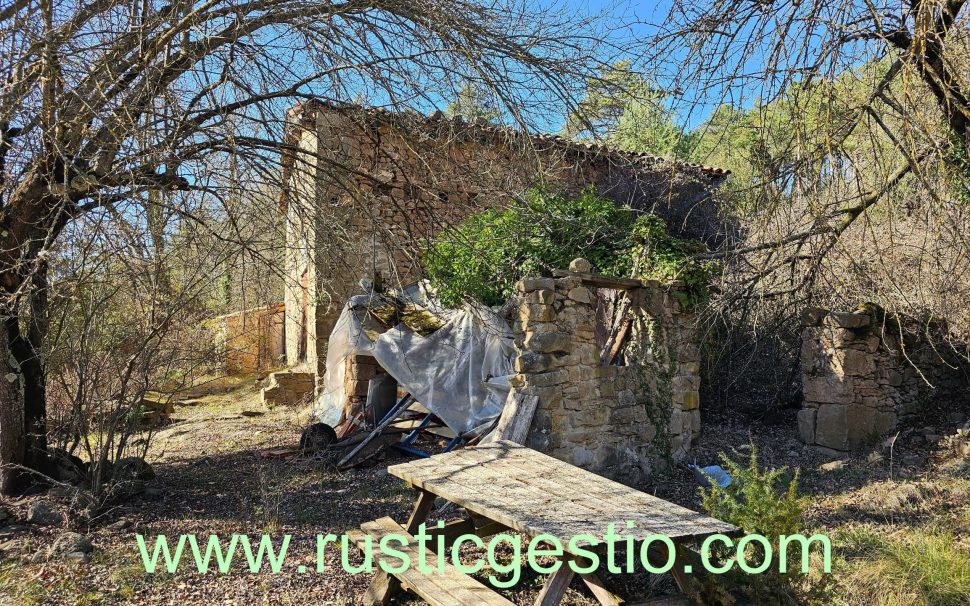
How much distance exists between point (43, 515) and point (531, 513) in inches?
142

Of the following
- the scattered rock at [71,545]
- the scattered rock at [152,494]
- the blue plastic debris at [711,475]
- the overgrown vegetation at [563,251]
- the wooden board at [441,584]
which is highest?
the overgrown vegetation at [563,251]

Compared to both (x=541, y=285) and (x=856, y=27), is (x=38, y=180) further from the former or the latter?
(x=856, y=27)

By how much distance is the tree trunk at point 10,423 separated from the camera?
4852 mm

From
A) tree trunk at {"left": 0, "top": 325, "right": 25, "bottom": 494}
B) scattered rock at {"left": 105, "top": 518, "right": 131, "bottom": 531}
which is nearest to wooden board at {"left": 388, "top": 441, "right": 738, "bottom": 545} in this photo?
scattered rock at {"left": 105, "top": 518, "right": 131, "bottom": 531}

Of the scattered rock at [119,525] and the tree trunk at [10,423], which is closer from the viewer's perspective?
the scattered rock at [119,525]

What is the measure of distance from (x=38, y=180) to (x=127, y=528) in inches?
104

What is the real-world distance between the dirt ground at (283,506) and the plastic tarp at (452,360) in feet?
2.98

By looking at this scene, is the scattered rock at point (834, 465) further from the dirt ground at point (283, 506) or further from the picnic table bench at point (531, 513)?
the picnic table bench at point (531, 513)

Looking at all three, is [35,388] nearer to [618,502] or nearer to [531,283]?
[531,283]

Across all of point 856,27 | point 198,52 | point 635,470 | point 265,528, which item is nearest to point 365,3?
point 198,52

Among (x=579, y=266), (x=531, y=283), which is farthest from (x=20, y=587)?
(x=579, y=266)

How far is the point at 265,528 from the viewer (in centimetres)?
483

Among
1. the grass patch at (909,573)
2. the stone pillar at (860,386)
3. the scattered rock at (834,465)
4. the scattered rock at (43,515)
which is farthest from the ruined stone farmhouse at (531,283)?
the grass patch at (909,573)

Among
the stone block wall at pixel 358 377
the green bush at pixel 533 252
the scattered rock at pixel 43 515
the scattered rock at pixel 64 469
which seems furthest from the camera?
the stone block wall at pixel 358 377
